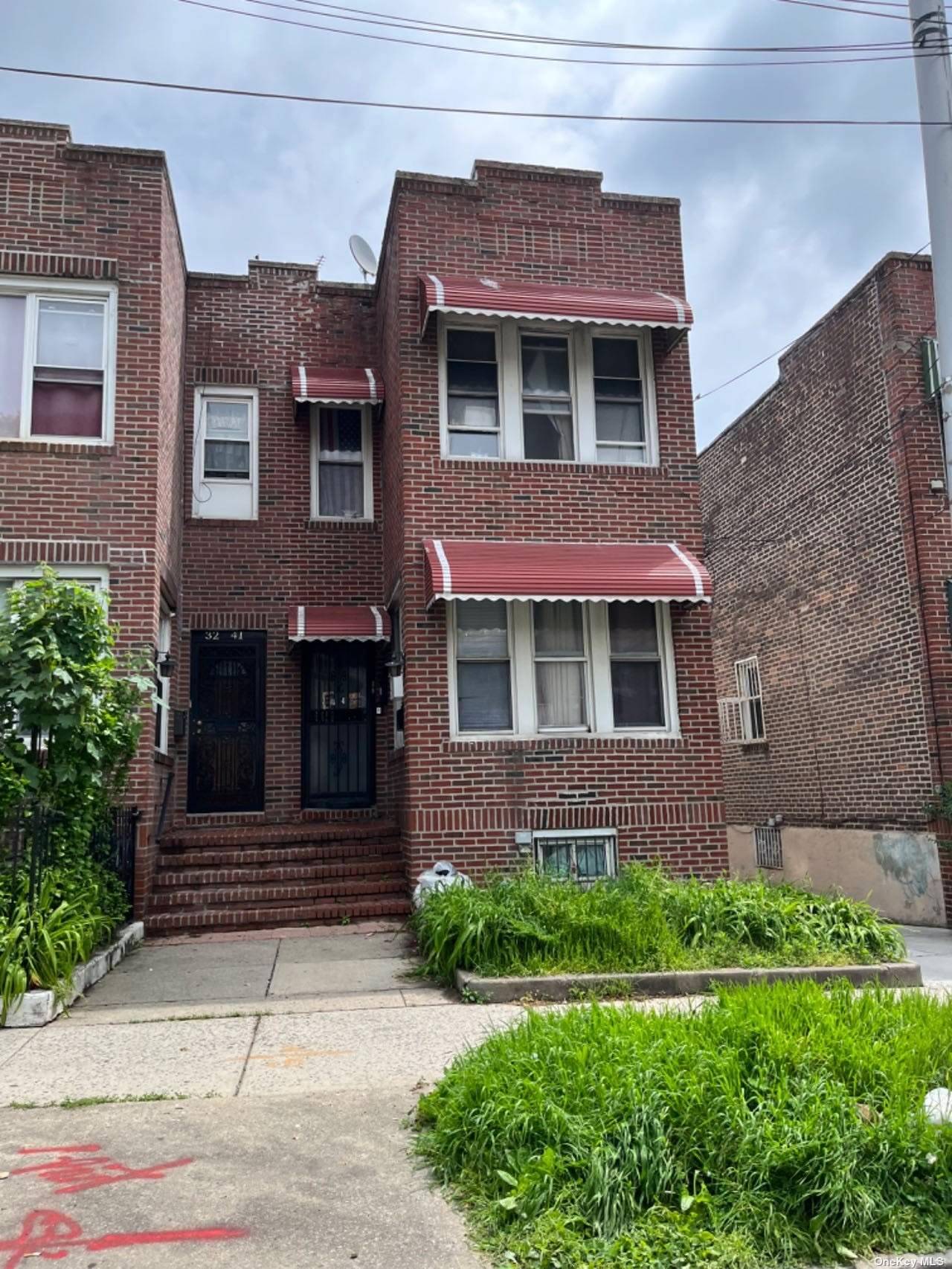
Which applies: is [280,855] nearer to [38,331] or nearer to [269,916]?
[269,916]

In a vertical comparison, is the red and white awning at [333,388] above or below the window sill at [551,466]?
above

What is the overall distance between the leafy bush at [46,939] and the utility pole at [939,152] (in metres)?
6.94

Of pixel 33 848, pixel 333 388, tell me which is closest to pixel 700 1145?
pixel 33 848

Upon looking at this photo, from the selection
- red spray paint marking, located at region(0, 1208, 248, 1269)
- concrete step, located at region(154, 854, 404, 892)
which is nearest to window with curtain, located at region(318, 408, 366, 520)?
concrete step, located at region(154, 854, 404, 892)

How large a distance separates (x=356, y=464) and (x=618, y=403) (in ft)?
11.7

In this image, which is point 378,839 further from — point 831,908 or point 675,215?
point 675,215

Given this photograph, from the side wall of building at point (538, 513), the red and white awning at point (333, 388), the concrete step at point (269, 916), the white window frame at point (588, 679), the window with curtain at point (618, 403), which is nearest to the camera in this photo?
the concrete step at point (269, 916)

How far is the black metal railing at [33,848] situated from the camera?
7.00 meters

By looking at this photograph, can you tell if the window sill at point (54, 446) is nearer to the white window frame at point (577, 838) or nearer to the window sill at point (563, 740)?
the window sill at point (563, 740)

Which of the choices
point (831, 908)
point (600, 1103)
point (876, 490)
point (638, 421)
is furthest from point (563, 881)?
point (876, 490)

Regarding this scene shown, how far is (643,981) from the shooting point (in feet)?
22.1

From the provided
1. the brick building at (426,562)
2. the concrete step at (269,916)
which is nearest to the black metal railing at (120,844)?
the brick building at (426,562)

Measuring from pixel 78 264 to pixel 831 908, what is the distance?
943 centimetres

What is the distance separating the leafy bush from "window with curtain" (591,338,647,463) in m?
6.77
